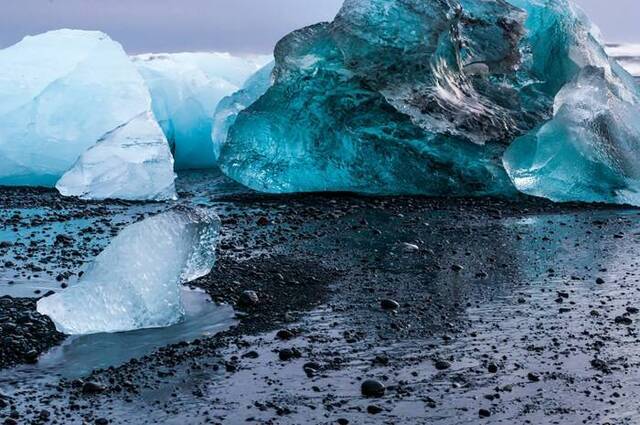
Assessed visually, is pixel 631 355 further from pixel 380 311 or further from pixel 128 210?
pixel 128 210

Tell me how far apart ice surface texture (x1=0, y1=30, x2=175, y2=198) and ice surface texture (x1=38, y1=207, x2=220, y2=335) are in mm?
4480

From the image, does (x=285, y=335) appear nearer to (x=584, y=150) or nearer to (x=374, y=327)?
(x=374, y=327)

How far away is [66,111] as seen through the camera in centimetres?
1120

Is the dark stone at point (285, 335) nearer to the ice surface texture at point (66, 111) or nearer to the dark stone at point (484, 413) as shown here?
the dark stone at point (484, 413)

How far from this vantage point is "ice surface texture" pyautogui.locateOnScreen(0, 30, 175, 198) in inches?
420

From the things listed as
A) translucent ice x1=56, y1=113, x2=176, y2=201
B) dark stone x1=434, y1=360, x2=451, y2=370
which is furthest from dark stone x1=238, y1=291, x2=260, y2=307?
translucent ice x1=56, y1=113, x2=176, y2=201

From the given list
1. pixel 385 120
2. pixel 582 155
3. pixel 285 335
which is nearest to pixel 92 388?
pixel 285 335

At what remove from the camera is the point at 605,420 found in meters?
3.79

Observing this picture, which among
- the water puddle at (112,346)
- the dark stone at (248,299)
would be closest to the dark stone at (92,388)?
the water puddle at (112,346)

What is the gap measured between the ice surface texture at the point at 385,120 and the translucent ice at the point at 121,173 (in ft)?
2.49

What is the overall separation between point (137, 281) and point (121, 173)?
A: 193 inches

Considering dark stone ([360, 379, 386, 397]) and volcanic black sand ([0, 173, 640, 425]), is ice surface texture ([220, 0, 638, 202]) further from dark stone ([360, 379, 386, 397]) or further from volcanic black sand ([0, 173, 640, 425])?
dark stone ([360, 379, 386, 397])

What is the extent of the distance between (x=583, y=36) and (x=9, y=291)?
26.9ft

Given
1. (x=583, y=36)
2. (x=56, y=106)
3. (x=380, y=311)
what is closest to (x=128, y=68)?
(x=56, y=106)
